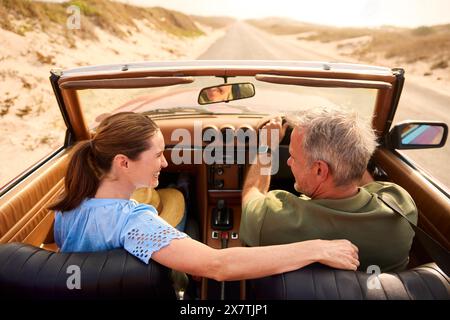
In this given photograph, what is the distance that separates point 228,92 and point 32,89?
11016mm

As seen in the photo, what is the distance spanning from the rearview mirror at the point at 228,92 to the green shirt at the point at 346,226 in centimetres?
112

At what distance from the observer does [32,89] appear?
450 inches

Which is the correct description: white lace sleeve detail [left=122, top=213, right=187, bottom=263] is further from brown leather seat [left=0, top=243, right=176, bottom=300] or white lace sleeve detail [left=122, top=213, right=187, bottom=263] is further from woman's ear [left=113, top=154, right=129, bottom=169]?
woman's ear [left=113, top=154, right=129, bottom=169]

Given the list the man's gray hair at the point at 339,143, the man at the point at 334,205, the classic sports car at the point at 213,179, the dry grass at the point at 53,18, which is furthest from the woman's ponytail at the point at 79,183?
the dry grass at the point at 53,18

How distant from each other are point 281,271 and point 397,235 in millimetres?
654

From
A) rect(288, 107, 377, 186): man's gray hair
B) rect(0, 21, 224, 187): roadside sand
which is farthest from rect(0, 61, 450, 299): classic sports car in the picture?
rect(0, 21, 224, 187): roadside sand

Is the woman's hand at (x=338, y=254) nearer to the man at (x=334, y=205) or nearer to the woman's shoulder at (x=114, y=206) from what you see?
the man at (x=334, y=205)

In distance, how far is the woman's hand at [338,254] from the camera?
138cm

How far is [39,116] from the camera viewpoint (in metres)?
9.78

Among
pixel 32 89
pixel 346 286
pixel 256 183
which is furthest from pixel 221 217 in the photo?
pixel 32 89

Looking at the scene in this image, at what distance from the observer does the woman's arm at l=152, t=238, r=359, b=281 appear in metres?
1.38

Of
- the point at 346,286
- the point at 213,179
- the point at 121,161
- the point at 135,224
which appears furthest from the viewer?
the point at 213,179

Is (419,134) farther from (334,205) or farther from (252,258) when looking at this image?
(252,258)
